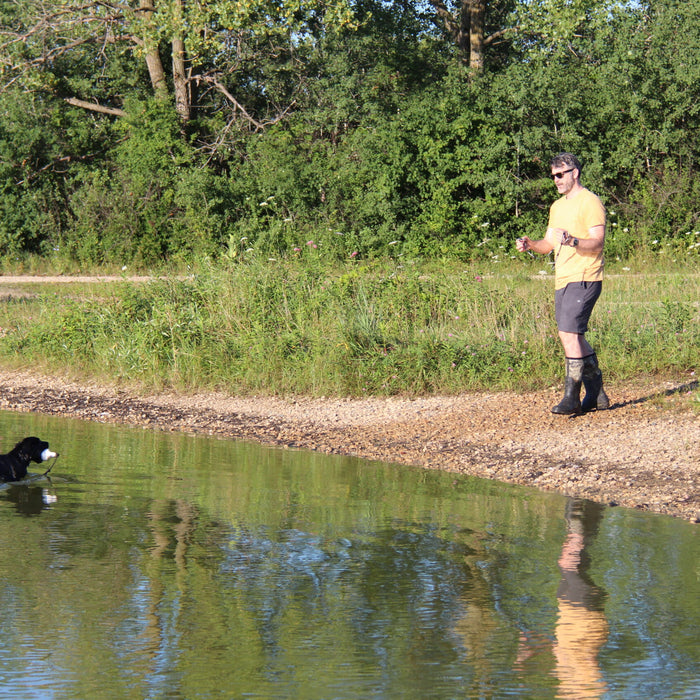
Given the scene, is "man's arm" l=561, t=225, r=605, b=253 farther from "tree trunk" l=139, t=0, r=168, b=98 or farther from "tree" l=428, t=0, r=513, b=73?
"tree trunk" l=139, t=0, r=168, b=98

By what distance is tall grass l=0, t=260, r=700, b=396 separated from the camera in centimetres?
1021

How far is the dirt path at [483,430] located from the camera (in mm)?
7051

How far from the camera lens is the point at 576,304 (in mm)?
7992

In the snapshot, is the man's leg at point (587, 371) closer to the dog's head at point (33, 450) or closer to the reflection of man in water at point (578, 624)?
the reflection of man in water at point (578, 624)

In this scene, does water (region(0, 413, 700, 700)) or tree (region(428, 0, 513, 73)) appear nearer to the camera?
water (region(0, 413, 700, 700))

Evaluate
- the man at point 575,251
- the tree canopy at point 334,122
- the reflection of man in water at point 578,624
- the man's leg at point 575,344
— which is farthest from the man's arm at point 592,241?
the tree canopy at point 334,122

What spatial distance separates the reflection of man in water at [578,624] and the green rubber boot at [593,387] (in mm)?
2526

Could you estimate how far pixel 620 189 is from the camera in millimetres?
22062

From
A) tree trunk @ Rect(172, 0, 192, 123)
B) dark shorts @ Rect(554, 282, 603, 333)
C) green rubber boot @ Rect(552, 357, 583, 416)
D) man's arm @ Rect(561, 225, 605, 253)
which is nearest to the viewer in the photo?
man's arm @ Rect(561, 225, 605, 253)


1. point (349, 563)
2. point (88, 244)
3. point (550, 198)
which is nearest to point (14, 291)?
point (88, 244)

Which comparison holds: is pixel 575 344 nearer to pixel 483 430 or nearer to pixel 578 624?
pixel 483 430

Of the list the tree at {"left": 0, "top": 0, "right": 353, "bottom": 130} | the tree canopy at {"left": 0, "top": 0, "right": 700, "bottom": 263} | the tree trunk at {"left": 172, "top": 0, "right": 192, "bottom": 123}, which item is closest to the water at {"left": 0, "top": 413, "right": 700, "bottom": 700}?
the tree canopy at {"left": 0, "top": 0, "right": 700, "bottom": 263}

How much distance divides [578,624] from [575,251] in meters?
4.11

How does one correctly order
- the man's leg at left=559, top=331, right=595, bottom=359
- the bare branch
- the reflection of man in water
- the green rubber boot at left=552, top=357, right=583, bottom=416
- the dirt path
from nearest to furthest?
the reflection of man in water → the dirt path → the man's leg at left=559, top=331, right=595, bottom=359 → the green rubber boot at left=552, top=357, right=583, bottom=416 → the bare branch
